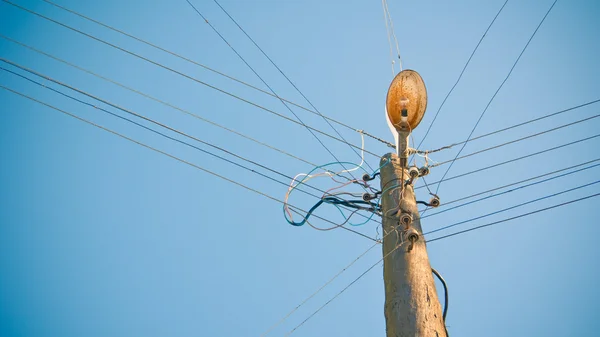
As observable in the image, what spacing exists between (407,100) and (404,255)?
59.9 inches

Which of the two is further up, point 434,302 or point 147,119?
point 147,119

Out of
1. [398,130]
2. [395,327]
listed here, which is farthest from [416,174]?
[395,327]

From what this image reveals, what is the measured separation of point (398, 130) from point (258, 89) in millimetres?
2249

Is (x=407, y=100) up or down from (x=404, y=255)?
up

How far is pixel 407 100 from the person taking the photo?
14.0 ft

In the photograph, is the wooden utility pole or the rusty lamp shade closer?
the wooden utility pole

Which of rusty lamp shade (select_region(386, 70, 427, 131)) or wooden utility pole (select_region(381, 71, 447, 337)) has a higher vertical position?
rusty lamp shade (select_region(386, 70, 427, 131))

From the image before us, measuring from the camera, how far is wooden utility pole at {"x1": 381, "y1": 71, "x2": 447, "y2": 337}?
3.04 m

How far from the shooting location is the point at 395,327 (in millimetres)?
3041

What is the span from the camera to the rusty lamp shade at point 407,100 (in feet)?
14.0

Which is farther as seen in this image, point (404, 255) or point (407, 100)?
point (407, 100)

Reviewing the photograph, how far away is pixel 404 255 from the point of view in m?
3.49

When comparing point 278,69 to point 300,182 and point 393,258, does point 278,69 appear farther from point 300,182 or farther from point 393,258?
point 393,258

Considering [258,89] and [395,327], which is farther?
[258,89]
